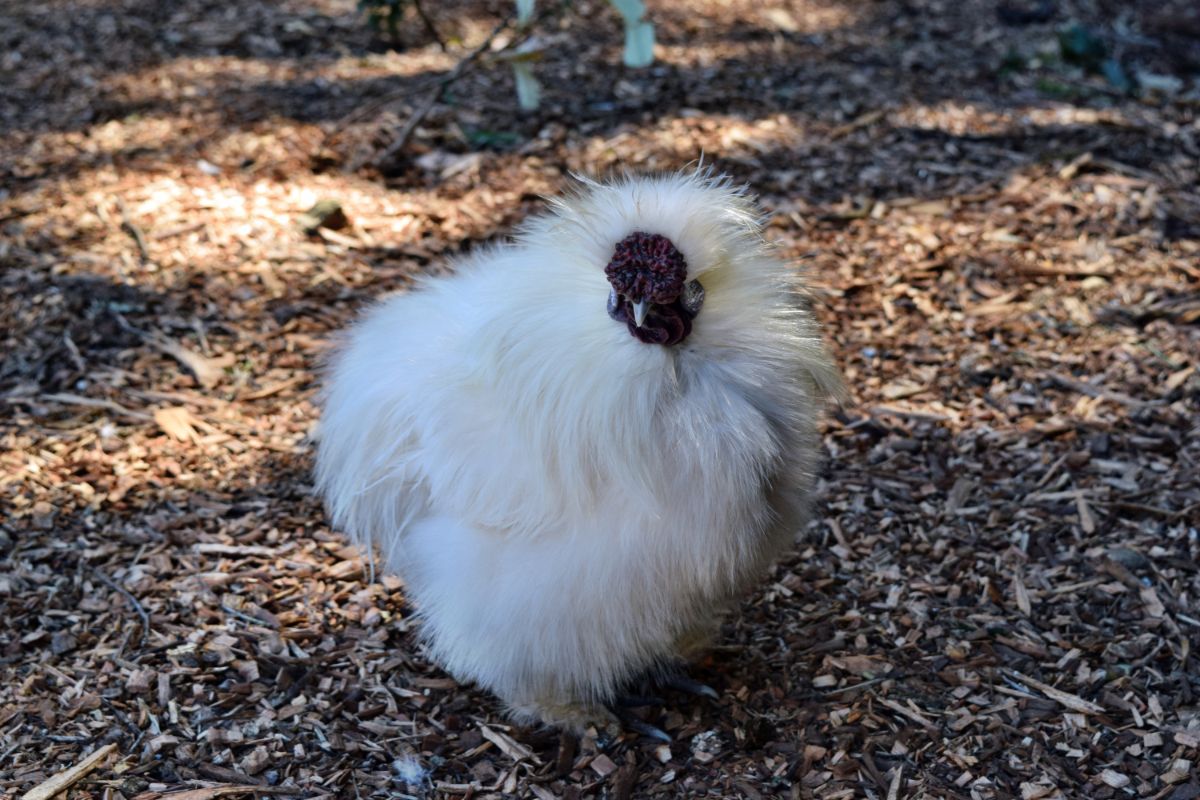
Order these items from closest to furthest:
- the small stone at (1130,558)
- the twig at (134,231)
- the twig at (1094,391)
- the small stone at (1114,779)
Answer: the small stone at (1114,779)
the small stone at (1130,558)
the twig at (1094,391)
the twig at (134,231)

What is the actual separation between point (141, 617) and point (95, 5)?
5.40m

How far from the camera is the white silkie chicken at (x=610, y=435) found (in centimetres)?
300

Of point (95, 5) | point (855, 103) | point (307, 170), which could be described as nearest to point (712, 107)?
point (855, 103)

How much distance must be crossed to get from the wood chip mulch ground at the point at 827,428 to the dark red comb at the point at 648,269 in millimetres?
1450

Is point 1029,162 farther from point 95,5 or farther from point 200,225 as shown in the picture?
point 95,5

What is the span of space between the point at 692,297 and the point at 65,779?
7.14ft

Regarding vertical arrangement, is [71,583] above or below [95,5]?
below

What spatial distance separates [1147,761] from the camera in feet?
11.1

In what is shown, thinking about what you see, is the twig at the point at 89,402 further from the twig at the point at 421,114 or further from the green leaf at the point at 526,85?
the green leaf at the point at 526,85

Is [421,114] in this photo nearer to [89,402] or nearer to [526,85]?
[526,85]

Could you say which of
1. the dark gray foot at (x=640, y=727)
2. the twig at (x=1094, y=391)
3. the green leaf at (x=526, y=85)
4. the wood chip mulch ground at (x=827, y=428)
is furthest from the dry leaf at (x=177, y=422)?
the twig at (x=1094, y=391)

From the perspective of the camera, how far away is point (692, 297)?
9.90ft

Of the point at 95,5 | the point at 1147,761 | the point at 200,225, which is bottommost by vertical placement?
the point at 1147,761

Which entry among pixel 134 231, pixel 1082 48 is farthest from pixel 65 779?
pixel 1082 48
